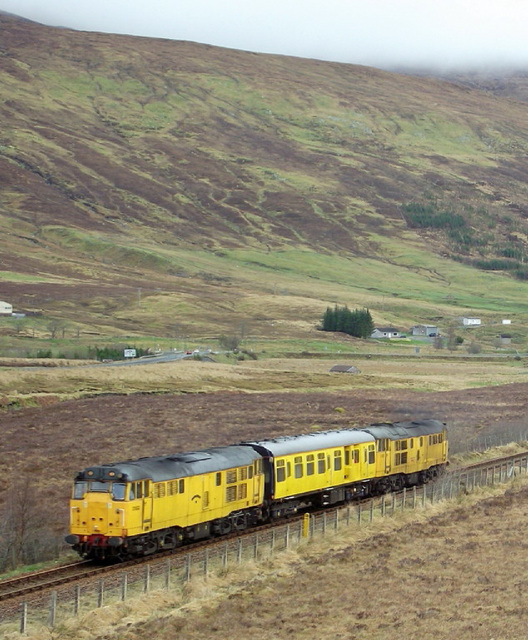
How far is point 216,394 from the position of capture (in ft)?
341

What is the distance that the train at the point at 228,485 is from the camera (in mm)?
31109

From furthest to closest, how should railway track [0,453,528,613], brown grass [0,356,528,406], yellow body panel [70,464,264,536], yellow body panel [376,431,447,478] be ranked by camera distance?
brown grass [0,356,528,406]
yellow body panel [376,431,447,478]
yellow body panel [70,464,264,536]
railway track [0,453,528,613]

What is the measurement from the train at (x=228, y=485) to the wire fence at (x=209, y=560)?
1.02 metres

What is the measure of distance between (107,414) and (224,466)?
154 ft

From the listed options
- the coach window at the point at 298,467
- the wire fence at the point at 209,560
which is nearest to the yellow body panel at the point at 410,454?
the wire fence at the point at 209,560

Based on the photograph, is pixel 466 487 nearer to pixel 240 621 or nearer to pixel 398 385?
pixel 240 621

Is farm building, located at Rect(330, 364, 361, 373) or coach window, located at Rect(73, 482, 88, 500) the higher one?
coach window, located at Rect(73, 482, 88, 500)

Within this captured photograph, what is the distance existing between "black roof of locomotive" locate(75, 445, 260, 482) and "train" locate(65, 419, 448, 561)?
0.04 m

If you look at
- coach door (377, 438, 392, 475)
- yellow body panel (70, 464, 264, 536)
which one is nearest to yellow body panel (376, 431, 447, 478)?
coach door (377, 438, 392, 475)

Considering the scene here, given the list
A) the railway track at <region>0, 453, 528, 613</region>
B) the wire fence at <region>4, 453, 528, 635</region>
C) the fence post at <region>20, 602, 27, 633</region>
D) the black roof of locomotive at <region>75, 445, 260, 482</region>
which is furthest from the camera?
the black roof of locomotive at <region>75, 445, 260, 482</region>

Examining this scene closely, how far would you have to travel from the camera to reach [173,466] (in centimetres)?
3322

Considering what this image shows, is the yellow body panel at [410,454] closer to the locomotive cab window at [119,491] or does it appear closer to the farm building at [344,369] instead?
the locomotive cab window at [119,491]

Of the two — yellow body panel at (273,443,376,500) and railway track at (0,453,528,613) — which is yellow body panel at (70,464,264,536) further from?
yellow body panel at (273,443,376,500)

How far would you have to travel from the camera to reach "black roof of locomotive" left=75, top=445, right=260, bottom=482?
31375 millimetres
